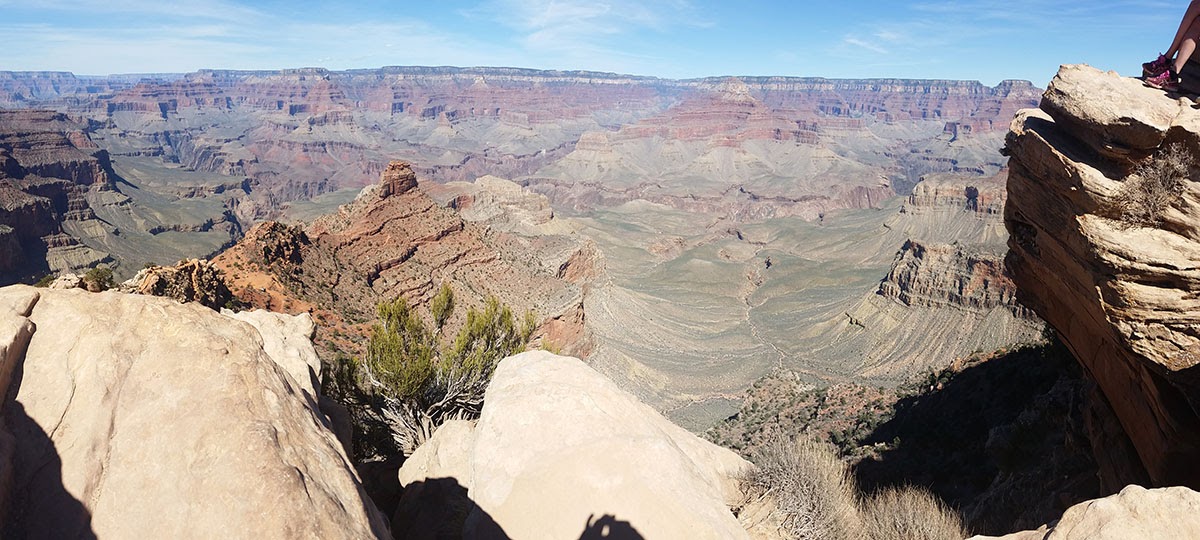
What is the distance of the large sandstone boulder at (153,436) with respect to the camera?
590cm

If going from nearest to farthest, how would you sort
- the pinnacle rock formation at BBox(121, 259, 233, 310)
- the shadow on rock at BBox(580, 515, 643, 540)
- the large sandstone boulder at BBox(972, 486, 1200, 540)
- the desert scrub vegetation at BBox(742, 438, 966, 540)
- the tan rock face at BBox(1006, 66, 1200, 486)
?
the large sandstone boulder at BBox(972, 486, 1200, 540) < the shadow on rock at BBox(580, 515, 643, 540) < the tan rock face at BBox(1006, 66, 1200, 486) < the desert scrub vegetation at BBox(742, 438, 966, 540) < the pinnacle rock formation at BBox(121, 259, 233, 310)

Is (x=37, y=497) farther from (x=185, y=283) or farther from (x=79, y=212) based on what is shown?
(x=79, y=212)

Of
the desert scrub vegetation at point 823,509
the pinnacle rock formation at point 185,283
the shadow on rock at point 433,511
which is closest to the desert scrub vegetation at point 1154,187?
the desert scrub vegetation at point 823,509

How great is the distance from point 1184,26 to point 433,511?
1839 centimetres

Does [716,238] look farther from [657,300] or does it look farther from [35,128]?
[35,128]

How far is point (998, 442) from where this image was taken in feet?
67.0

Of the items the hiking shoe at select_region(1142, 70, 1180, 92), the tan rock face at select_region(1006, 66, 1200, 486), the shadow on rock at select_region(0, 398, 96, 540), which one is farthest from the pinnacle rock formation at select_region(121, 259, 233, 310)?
the hiking shoe at select_region(1142, 70, 1180, 92)

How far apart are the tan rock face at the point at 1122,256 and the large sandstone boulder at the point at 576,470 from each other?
806 cm

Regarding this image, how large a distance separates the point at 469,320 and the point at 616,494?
11203 mm

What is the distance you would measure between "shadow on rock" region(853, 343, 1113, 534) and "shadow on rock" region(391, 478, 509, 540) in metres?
13.0

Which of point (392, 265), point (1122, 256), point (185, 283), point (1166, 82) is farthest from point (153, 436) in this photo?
point (392, 265)

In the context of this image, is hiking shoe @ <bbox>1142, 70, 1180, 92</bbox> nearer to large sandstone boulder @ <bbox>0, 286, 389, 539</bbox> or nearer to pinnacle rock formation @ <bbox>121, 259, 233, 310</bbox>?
large sandstone boulder @ <bbox>0, 286, 389, 539</bbox>

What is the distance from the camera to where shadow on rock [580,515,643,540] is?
945 centimetres

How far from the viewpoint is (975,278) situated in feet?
197
